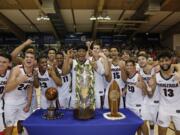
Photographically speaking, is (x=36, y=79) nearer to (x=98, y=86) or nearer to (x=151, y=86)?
(x=98, y=86)

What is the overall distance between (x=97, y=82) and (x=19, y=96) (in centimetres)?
135

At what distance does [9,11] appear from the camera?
13.0 meters

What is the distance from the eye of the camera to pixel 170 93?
418 centimetres

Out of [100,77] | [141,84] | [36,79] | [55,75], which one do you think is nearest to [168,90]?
[141,84]

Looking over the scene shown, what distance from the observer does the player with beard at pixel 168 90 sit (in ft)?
13.6

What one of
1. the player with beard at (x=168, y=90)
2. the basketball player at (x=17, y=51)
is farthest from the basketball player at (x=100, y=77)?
the basketball player at (x=17, y=51)

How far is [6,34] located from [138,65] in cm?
1609

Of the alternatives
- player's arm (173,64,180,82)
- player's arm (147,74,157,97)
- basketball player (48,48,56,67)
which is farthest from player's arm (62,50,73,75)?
player's arm (173,64,180,82)

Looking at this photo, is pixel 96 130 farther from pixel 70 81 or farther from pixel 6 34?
pixel 6 34

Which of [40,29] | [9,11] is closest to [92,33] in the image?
[40,29]

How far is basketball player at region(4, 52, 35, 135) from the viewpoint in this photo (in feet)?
13.8

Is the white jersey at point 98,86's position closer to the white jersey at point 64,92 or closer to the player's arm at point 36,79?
the white jersey at point 64,92

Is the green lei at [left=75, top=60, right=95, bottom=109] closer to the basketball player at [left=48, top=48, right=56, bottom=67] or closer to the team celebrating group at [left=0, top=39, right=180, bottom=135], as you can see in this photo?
the team celebrating group at [left=0, top=39, right=180, bottom=135]

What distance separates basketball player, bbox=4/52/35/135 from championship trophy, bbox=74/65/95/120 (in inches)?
43.9
